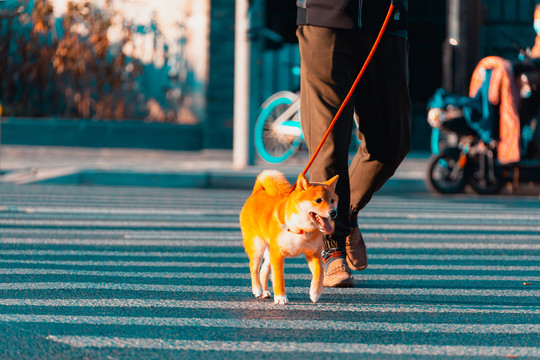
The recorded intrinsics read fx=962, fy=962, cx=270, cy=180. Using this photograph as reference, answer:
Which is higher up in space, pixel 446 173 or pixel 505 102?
pixel 505 102

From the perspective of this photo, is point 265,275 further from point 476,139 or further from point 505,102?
point 476,139

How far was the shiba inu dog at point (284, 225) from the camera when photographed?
139 inches

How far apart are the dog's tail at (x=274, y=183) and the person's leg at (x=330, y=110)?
0.39m

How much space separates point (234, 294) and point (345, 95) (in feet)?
3.26

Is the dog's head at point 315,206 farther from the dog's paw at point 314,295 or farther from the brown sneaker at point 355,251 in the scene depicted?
the brown sneaker at point 355,251

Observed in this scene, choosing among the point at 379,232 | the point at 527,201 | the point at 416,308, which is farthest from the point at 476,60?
the point at 416,308

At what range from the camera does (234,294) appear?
13.5 feet

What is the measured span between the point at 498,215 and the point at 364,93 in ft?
12.1

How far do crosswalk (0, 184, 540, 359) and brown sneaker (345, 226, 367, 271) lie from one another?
0.33ft

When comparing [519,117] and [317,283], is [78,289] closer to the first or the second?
[317,283]

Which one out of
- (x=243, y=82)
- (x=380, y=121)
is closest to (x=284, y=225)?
(x=380, y=121)

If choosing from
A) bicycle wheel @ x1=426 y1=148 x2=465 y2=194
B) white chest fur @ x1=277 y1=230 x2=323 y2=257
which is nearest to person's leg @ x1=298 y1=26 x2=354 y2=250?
white chest fur @ x1=277 y1=230 x2=323 y2=257

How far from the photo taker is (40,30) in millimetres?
15055

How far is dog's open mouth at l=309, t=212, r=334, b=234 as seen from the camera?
11.6 feet
